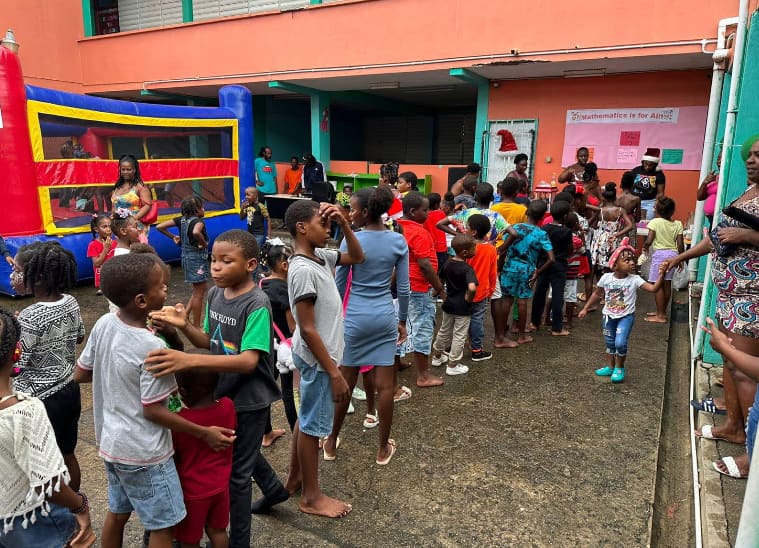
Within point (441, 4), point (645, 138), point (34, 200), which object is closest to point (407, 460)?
point (34, 200)

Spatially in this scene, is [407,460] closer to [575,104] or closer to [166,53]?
[575,104]

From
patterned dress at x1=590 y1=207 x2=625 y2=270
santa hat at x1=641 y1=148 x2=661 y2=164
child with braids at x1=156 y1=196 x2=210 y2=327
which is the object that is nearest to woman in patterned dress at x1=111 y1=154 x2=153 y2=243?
child with braids at x1=156 y1=196 x2=210 y2=327

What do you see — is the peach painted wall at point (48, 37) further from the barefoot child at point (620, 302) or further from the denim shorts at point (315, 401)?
the denim shorts at point (315, 401)

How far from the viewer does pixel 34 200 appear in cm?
661

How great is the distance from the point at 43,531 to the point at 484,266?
3.72m

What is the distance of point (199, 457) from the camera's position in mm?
2043

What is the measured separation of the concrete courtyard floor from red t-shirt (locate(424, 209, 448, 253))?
55.4 inches

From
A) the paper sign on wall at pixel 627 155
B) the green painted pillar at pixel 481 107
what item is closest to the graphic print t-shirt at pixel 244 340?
the paper sign on wall at pixel 627 155

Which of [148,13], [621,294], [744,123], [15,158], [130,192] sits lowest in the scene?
[621,294]

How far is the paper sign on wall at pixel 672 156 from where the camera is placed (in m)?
9.65

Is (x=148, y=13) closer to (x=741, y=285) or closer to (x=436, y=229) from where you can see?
(x=436, y=229)

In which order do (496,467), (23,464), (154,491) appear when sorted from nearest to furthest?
1. (23,464)
2. (154,491)
3. (496,467)

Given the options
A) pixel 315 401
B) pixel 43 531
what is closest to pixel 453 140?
pixel 315 401

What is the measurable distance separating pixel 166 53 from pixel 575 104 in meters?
10.7
